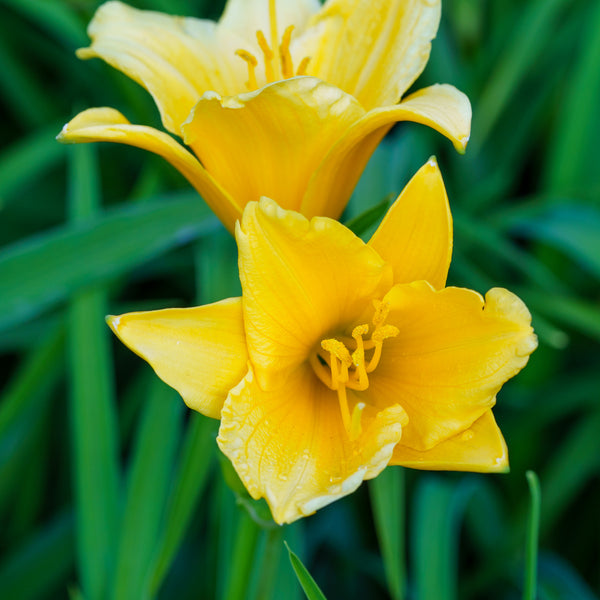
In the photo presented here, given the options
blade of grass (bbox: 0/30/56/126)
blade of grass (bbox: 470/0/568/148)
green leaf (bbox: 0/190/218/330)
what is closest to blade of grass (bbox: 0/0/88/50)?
blade of grass (bbox: 0/30/56/126)

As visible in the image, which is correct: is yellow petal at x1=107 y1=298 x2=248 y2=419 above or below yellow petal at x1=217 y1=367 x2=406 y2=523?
above

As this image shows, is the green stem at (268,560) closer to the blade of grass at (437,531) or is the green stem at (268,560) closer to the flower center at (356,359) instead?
the flower center at (356,359)

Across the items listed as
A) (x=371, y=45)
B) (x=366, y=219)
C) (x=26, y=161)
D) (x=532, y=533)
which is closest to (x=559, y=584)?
(x=532, y=533)

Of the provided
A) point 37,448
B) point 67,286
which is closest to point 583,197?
point 67,286

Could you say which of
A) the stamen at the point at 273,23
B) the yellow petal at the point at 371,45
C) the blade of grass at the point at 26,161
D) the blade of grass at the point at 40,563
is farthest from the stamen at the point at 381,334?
the blade of grass at the point at 26,161

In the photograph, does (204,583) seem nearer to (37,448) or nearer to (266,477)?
(37,448)

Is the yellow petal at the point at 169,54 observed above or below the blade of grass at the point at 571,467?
above

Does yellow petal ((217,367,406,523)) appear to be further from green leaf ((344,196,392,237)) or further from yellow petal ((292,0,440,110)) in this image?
yellow petal ((292,0,440,110))
